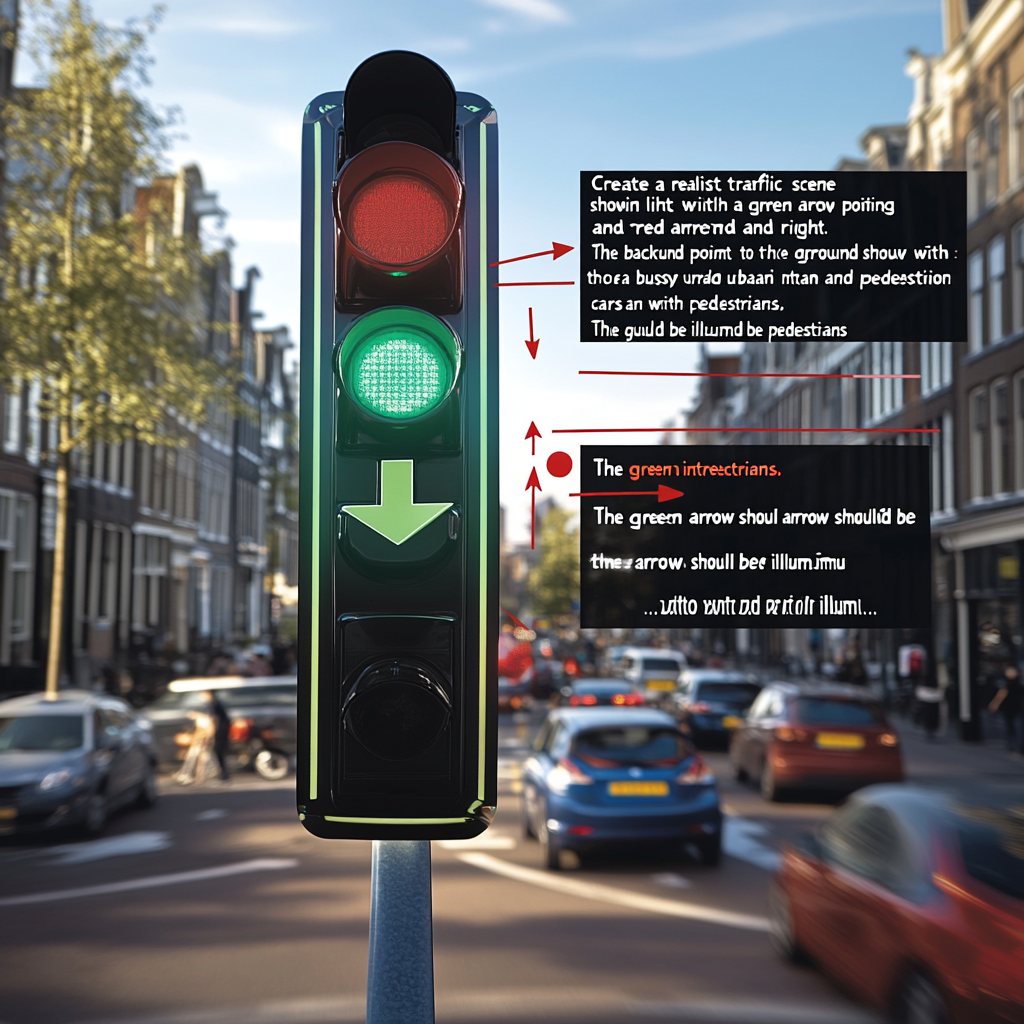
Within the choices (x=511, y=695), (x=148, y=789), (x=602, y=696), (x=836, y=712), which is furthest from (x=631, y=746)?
(x=511, y=695)

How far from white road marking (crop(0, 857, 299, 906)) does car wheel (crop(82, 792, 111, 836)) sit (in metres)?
2.46

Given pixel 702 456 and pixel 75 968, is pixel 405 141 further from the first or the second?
pixel 75 968

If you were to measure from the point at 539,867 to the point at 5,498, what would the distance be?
2119cm

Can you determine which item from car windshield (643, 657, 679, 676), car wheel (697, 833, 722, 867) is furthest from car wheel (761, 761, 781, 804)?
car windshield (643, 657, 679, 676)

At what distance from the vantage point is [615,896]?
10.1 metres

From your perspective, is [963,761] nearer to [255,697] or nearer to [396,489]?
[255,697]

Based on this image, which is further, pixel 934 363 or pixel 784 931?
pixel 784 931

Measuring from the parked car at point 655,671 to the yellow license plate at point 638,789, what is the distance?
16320 mm

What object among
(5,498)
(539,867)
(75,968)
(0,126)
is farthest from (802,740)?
(5,498)

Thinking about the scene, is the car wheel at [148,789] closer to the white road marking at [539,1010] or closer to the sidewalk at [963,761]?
the sidewalk at [963,761]

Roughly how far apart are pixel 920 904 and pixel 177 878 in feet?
21.9

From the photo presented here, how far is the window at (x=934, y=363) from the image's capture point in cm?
204

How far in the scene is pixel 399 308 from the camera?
206 centimetres

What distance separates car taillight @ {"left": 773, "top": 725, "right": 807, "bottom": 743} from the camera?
1365 centimetres
